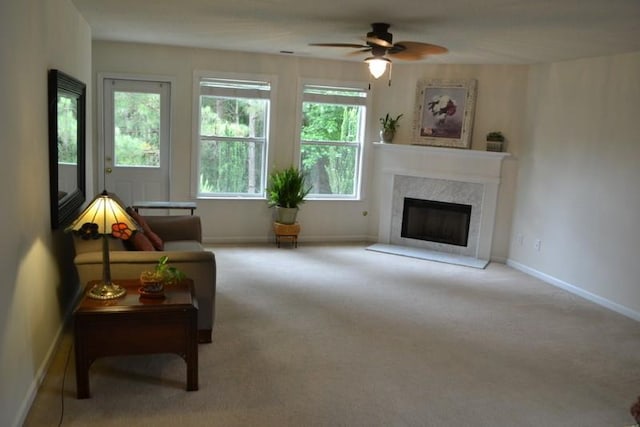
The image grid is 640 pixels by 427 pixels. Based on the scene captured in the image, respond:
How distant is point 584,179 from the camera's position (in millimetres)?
5172

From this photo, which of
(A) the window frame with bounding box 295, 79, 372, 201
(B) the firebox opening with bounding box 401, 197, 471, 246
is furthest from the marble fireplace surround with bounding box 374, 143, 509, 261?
(A) the window frame with bounding box 295, 79, 372, 201

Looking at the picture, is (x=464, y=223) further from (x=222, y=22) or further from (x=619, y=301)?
(x=222, y=22)

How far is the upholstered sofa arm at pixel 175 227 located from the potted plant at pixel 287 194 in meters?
1.74

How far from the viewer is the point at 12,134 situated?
7.82 feet

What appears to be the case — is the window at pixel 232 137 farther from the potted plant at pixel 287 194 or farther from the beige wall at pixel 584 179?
the beige wall at pixel 584 179

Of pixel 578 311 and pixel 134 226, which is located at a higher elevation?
pixel 134 226

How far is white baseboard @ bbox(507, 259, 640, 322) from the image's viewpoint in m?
4.63

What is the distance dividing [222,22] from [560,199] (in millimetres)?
3802

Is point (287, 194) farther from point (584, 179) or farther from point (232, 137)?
point (584, 179)

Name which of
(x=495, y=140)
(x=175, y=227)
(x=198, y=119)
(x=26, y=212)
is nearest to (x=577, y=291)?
(x=495, y=140)

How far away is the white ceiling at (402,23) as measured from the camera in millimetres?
3357

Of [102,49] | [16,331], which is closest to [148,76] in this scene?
[102,49]

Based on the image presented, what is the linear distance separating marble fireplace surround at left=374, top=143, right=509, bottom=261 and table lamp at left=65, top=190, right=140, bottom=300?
14.4 feet

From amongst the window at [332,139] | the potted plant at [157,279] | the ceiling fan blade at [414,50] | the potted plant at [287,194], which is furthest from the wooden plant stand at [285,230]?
the potted plant at [157,279]
